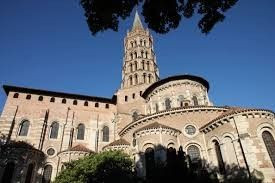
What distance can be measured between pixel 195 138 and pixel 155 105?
8393mm

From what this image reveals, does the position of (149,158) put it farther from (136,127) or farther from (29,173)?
(29,173)

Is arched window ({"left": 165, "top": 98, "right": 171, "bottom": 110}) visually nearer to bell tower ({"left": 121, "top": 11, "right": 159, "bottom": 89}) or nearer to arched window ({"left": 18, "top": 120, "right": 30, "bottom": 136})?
bell tower ({"left": 121, "top": 11, "right": 159, "bottom": 89})

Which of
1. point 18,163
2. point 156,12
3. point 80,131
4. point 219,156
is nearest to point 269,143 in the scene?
point 219,156

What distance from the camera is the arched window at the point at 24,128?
29.4m

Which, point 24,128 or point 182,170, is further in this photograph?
point 24,128

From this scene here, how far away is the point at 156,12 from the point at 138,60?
1290 inches

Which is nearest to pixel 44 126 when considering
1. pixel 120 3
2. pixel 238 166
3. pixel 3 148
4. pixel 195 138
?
pixel 3 148

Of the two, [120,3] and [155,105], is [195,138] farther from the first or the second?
[120,3]

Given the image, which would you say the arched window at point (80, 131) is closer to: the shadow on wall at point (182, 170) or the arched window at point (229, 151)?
the shadow on wall at point (182, 170)

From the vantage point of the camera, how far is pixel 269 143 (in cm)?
2067

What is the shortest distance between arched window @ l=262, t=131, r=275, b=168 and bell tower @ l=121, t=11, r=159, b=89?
2018 cm

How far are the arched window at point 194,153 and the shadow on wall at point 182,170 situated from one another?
93 mm

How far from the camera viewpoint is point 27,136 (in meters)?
29.2

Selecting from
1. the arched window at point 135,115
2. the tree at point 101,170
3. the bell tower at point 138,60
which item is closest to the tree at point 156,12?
the tree at point 101,170
